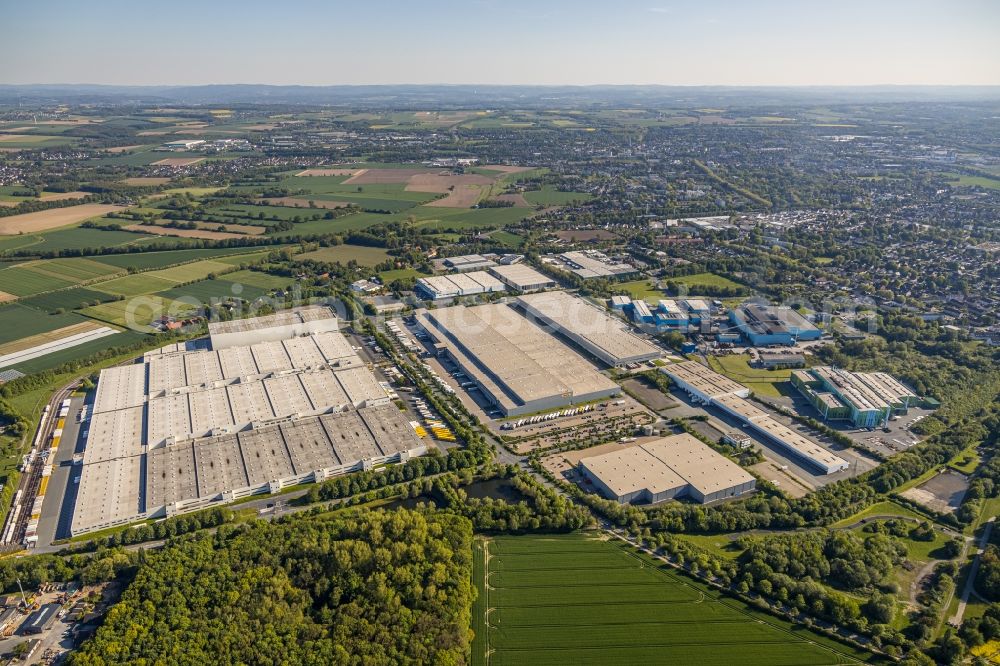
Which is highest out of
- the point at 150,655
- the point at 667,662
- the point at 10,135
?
the point at 10,135

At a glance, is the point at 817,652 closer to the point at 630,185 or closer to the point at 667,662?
the point at 667,662

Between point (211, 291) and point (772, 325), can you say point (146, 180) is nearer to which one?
point (211, 291)

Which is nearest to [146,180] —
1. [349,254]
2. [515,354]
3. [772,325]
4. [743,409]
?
[349,254]

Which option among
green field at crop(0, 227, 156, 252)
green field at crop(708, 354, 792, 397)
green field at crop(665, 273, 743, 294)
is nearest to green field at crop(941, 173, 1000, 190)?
green field at crop(665, 273, 743, 294)

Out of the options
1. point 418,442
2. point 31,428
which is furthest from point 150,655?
point 31,428

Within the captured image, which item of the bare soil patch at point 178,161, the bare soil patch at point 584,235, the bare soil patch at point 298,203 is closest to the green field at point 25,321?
the bare soil patch at point 298,203

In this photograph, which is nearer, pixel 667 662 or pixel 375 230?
pixel 667 662
